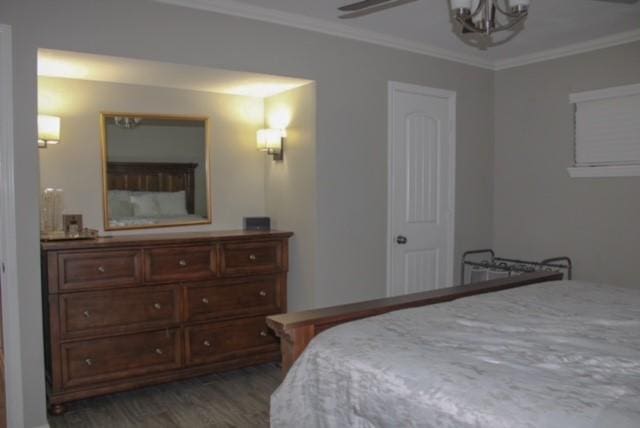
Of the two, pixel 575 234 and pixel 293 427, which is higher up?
pixel 575 234

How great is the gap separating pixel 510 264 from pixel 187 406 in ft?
9.91

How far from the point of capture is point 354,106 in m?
3.84

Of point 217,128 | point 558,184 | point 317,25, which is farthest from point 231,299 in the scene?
point 558,184

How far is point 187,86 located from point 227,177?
2.47 feet

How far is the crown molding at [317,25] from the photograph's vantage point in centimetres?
320

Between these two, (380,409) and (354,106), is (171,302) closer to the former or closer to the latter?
(354,106)

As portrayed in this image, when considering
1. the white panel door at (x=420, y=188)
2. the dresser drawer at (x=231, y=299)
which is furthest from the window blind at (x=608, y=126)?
the dresser drawer at (x=231, y=299)

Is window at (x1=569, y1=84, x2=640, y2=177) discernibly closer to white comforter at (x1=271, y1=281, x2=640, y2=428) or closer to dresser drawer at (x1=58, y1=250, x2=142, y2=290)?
white comforter at (x1=271, y1=281, x2=640, y2=428)

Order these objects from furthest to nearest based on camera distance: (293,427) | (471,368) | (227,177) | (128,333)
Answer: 1. (227,177)
2. (128,333)
3. (293,427)
4. (471,368)

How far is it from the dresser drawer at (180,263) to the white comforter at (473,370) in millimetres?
1760

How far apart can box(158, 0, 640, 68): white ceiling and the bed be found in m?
1.22

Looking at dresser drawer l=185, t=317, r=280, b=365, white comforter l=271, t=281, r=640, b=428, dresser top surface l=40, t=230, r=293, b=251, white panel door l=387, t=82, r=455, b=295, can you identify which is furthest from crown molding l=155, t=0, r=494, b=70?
white comforter l=271, t=281, r=640, b=428

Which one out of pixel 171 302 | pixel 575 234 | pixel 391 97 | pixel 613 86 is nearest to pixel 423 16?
pixel 391 97

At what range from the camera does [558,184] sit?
4363mm
